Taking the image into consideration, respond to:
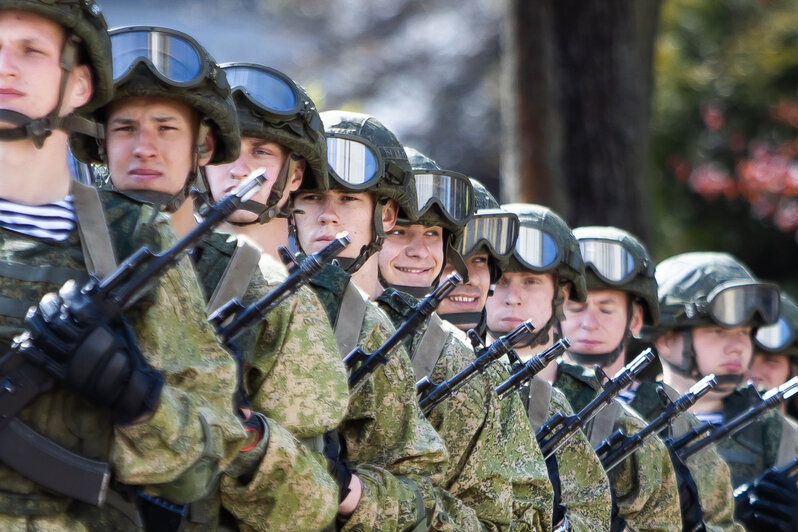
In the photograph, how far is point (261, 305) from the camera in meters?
4.20

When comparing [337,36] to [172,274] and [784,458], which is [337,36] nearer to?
[784,458]

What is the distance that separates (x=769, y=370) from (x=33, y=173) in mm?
8158

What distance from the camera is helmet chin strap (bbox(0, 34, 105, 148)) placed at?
3.68 metres

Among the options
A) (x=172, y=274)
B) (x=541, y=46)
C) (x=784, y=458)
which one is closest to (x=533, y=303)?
(x=784, y=458)

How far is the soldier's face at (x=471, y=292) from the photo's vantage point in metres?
6.88

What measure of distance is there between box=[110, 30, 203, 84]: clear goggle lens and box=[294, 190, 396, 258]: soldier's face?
1035mm

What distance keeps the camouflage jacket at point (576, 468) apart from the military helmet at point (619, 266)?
1651 millimetres

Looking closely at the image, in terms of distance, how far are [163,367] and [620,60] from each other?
31.2 ft

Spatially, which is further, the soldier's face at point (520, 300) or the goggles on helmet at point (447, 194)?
the soldier's face at point (520, 300)

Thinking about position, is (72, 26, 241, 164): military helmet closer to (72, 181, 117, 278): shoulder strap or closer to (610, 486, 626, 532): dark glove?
(72, 181, 117, 278): shoulder strap

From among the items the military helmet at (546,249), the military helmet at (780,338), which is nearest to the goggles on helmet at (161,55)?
the military helmet at (546,249)

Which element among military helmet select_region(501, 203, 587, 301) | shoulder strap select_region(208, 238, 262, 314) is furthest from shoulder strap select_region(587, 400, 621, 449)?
shoulder strap select_region(208, 238, 262, 314)

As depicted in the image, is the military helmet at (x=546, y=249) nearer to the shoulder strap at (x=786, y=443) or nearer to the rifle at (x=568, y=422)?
the rifle at (x=568, y=422)

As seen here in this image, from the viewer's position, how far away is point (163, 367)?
3.67 metres
